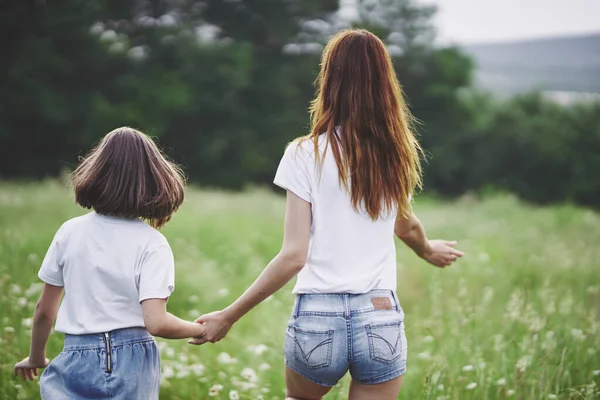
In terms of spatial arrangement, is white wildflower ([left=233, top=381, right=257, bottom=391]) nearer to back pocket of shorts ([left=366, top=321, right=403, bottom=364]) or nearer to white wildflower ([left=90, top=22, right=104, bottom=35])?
back pocket of shorts ([left=366, top=321, right=403, bottom=364])

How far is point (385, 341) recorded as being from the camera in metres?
2.51

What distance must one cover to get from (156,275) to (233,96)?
31.0 metres

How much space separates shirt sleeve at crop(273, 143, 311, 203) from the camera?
2.55 m

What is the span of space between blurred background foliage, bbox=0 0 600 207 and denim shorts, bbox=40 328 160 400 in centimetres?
2594

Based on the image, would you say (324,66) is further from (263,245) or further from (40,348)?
(263,245)

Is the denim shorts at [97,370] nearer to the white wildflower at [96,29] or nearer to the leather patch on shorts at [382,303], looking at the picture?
the leather patch on shorts at [382,303]

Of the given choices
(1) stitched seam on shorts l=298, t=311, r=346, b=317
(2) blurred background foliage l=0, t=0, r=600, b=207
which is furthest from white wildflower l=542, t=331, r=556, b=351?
(2) blurred background foliage l=0, t=0, r=600, b=207

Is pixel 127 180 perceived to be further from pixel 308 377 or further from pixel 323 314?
pixel 308 377

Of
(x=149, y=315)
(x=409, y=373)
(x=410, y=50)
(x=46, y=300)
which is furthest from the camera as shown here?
(x=410, y=50)

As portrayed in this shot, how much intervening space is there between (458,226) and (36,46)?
20062mm

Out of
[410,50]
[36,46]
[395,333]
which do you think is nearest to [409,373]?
[395,333]

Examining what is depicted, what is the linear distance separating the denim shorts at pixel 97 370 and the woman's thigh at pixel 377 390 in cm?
81

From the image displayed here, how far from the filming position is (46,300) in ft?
8.61

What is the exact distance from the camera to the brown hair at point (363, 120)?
2578 millimetres
